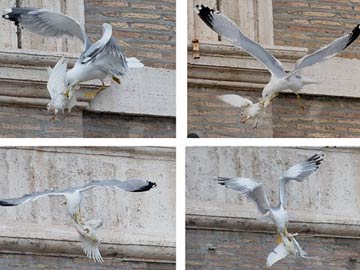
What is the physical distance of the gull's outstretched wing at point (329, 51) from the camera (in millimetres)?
10172

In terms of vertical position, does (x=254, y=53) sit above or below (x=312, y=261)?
above

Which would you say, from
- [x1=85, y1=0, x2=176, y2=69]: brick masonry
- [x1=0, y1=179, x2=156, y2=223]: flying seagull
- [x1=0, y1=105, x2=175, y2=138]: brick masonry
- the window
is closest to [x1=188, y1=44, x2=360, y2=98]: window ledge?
[x1=85, y1=0, x2=176, y2=69]: brick masonry

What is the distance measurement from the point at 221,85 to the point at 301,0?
0.49 metres

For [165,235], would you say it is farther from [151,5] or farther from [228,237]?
[151,5]

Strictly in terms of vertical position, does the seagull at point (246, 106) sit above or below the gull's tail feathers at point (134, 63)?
below

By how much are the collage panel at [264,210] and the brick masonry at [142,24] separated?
1.26ft

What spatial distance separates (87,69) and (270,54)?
0.69 m

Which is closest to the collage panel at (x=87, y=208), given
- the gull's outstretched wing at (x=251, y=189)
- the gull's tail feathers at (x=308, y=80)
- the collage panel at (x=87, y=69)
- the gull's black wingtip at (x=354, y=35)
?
the collage panel at (x=87, y=69)

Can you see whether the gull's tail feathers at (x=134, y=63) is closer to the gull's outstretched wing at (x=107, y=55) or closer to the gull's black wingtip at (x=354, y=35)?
the gull's outstretched wing at (x=107, y=55)

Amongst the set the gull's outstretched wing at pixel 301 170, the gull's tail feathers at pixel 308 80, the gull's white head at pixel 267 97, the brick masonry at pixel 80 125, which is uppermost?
the gull's tail feathers at pixel 308 80

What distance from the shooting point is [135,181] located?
33.3ft

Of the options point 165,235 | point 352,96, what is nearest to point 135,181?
point 165,235

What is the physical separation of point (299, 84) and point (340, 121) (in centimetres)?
23

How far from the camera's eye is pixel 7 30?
10.0 m
